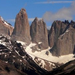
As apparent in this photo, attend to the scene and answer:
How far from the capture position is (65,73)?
10894 centimetres

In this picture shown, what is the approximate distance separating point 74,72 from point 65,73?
2.63 meters

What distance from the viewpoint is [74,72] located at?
107250mm
